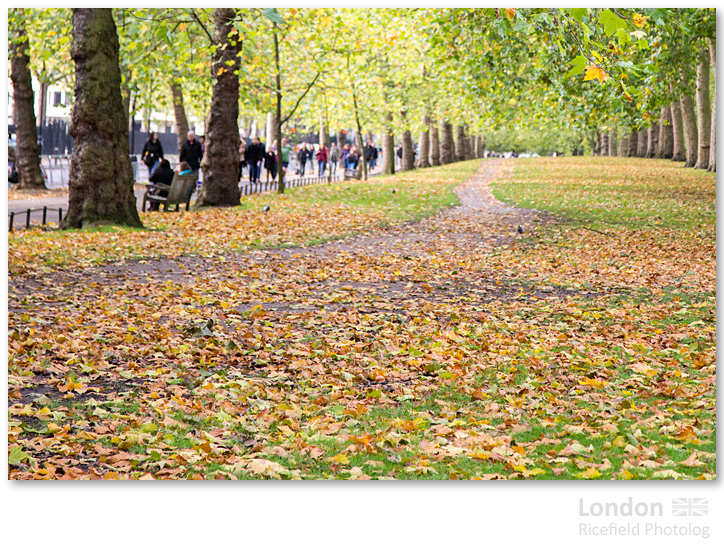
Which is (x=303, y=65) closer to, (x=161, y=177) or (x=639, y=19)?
(x=161, y=177)

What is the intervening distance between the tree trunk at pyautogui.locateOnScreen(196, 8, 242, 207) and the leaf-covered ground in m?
5.73

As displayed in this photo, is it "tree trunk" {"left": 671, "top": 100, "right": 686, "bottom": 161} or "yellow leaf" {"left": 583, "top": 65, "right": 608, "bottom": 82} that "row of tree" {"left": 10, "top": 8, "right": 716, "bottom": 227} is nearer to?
"yellow leaf" {"left": 583, "top": 65, "right": 608, "bottom": 82}

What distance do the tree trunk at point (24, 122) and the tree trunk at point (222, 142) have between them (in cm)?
→ 586

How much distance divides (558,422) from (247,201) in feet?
54.7

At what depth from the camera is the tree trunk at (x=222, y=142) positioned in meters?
18.5

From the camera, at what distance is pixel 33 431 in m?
4.86

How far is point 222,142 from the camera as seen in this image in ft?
61.6

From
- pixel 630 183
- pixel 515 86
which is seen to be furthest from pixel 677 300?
pixel 630 183

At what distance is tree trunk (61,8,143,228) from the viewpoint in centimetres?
1245

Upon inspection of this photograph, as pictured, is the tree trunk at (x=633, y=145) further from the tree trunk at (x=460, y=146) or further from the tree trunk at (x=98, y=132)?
the tree trunk at (x=98, y=132)

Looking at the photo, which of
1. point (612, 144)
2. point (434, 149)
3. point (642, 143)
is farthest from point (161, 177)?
point (612, 144)
